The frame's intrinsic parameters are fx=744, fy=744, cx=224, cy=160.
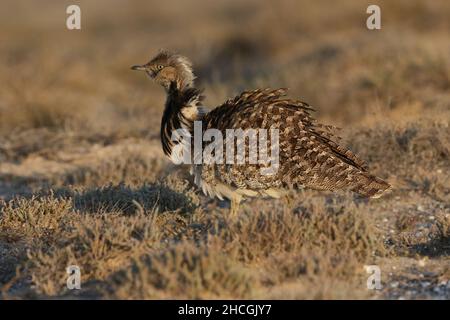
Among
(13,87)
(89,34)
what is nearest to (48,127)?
(13,87)

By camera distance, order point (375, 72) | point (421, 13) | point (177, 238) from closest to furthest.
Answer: point (177, 238)
point (375, 72)
point (421, 13)

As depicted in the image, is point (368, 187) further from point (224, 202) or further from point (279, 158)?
point (224, 202)

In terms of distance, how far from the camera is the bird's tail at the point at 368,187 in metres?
6.29

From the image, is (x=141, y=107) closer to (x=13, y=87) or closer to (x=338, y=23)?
(x=13, y=87)

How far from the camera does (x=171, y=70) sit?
7.20m

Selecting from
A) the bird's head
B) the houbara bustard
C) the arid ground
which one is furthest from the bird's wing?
the bird's head

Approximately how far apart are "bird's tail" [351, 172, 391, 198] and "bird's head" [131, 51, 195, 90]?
1.91 metres

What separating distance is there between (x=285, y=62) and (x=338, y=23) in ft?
9.93

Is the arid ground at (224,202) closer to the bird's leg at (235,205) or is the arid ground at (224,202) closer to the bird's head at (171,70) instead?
the bird's leg at (235,205)

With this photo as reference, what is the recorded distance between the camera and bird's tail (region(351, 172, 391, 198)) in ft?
20.6

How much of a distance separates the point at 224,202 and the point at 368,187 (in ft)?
7.16

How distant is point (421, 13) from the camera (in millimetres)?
16266

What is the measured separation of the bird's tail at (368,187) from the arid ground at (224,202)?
208 millimetres

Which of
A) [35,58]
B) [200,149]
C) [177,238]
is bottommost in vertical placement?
[177,238]
